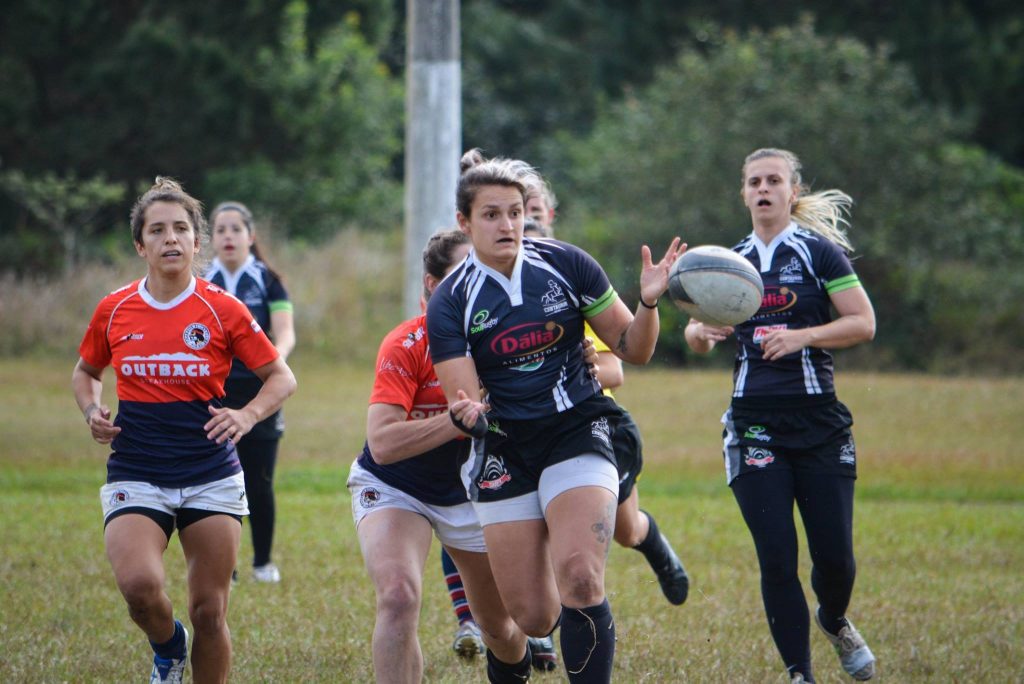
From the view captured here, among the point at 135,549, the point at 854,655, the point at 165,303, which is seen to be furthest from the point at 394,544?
the point at 854,655

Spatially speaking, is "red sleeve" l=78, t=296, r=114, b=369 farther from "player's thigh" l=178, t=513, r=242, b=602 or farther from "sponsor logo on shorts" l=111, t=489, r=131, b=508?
"player's thigh" l=178, t=513, r=242, b=602

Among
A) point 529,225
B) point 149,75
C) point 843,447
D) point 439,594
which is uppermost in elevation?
point 149,75

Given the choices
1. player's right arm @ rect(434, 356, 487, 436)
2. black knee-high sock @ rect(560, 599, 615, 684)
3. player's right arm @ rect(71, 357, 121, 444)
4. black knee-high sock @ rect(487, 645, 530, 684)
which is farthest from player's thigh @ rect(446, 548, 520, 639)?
player's right arm @ rect(71, 357, 121, 444)

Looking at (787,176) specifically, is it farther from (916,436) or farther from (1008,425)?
(1008,425)

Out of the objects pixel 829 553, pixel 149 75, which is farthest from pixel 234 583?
pixel 149 75

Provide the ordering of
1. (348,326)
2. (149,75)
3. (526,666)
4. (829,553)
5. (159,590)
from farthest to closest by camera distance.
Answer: (149,75) < (348,326) < (829,553) < (526,666) < (159,590)

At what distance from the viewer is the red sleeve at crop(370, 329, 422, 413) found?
5152 millimetres

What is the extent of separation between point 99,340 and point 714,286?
2.52m

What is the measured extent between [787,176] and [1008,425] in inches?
467

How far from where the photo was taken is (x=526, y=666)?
5.36 meters

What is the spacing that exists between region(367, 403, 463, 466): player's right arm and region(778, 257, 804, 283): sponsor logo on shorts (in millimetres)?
1793

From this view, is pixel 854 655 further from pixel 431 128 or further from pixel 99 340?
pixel 431 128

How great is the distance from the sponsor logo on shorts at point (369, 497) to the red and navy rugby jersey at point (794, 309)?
1789mm

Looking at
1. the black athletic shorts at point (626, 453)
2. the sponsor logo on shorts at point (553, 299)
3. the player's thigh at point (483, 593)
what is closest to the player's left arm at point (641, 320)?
the sponsor logo on shorts at point (553, 299)
